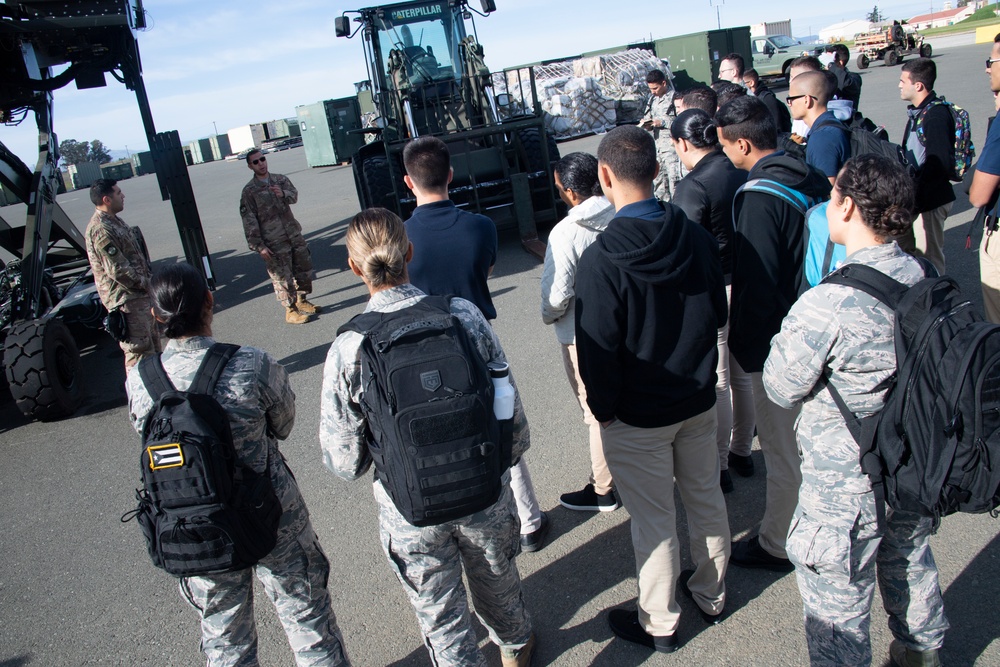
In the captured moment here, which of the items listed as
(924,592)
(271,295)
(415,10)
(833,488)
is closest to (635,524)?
(833,488)

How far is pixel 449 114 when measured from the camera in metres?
10.2

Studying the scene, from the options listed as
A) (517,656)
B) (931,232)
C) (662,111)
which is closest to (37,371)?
(517,656)

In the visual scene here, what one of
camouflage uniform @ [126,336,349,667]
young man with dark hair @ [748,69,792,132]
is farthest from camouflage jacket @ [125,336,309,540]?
young man with dark hair @ [748,69,792,132]

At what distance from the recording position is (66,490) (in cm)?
450

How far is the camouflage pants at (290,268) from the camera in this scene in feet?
23.7

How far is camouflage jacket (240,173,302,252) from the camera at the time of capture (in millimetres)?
7070

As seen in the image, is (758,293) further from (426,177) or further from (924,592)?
(426,177)

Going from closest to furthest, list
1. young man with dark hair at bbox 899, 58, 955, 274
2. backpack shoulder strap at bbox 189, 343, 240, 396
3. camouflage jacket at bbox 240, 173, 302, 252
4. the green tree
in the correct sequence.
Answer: backpack shoulder strap at bbox 189, 343, 240, 396, young man with dark hair at bbox 899, 58, 955, 274, camouflage jacket at bbox 240, 173, 302, 252, the green tree

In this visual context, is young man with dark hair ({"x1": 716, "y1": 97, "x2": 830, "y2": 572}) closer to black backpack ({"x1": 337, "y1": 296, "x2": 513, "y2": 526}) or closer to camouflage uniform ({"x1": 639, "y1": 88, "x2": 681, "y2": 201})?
black backpack ({"x1": 337, "y1": 296, "x2": 513, "y2": 526})

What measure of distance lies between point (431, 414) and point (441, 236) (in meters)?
1.28

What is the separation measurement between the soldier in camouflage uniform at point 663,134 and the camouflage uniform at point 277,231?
3812 millimetres

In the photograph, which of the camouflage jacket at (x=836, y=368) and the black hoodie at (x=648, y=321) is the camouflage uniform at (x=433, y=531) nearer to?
the black hoodie at (x=648, y=321)

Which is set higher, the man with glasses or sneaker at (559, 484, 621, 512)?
the man with glasses

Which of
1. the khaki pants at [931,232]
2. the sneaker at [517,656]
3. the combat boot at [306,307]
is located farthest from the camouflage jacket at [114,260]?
the khaki pants at [931,232]
